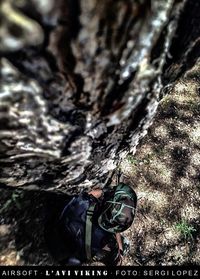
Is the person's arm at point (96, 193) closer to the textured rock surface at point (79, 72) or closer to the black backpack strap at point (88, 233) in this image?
the black backpack strap at point (88, 233)

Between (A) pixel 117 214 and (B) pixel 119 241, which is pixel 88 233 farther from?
(B) pixel 119 241

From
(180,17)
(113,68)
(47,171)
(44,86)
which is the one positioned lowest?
(47,171)

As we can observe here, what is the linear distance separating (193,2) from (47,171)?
1368 mm

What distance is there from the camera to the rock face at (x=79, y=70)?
1.38 m

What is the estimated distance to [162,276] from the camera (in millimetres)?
3488

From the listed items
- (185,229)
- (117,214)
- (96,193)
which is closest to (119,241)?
(96,193)

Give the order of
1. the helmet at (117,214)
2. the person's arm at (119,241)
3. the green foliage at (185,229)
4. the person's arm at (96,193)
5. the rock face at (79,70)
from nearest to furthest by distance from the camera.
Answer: the rock face at (79,70) → the helmet at (117,214) → the person's arm at (96,193) → the person's arm at (119,241) → the green foliage at (185,229)

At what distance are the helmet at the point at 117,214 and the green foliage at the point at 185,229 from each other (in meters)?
0.99

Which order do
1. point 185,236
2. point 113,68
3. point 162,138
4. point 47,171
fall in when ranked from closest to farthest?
point 113,68 → point 47,171 → point 185,236 → point 162,138

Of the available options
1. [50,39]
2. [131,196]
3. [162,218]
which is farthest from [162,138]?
[50,39]

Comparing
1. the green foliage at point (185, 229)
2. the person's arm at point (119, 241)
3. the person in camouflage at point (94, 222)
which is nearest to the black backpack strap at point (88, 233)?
the person in camouflage at point (94, 222)

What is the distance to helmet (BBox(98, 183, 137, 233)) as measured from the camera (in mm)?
2939

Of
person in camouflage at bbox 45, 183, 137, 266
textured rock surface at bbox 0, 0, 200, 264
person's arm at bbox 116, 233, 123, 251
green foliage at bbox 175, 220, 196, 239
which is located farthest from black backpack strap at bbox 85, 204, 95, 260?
green foliage at bbox 175, 220, 196, 239

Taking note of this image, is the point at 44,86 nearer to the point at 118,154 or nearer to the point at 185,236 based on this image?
the point at 118,154
